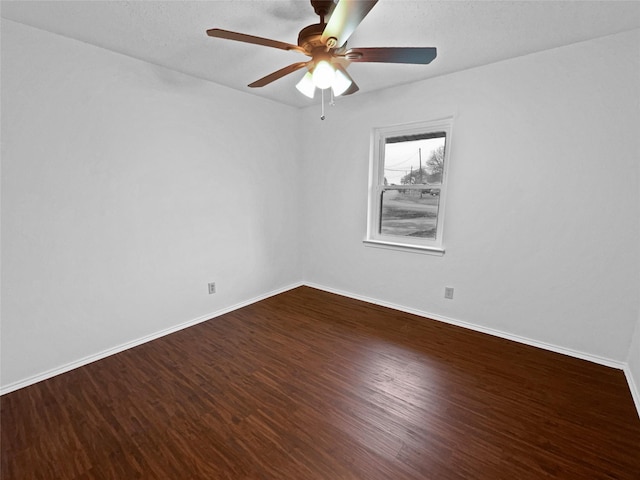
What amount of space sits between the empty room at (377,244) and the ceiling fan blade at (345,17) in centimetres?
1

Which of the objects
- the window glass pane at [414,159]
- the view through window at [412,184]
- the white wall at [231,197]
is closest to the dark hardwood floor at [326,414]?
the white wall at [231,197]

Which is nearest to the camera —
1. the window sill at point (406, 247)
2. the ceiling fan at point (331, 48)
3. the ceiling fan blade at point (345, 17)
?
the ceiling fan blade at point (345, 17)

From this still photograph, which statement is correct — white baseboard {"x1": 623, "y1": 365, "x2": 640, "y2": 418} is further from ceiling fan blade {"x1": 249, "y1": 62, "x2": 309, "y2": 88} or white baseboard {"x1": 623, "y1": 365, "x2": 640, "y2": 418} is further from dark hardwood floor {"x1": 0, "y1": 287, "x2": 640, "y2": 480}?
ceiling fan blade {"x1": 249, "y1": 62, "x2": 309, "y2": 88}

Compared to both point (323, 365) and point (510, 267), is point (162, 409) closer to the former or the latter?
point (323, 365)

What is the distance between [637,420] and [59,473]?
3.29m

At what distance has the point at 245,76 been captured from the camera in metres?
2.71

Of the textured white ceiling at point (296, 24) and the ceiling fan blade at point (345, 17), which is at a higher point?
the textured white ceiling at point (296, 24)

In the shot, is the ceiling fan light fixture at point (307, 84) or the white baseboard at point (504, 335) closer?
the ceiling fan light fixture at point (307, 84)

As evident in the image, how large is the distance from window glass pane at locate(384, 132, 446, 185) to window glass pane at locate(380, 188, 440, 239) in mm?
124

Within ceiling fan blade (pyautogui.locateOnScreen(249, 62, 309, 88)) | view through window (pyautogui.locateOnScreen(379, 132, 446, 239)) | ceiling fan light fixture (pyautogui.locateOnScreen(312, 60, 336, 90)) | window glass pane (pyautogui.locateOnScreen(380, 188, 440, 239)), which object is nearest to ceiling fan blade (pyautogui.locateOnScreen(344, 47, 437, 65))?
ceiling fan light fixture (pyautogui.locateOnScreen(312, 60, 336, 90))

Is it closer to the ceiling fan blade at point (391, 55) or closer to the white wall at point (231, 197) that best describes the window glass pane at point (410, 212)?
the white wall at point (231, 197)

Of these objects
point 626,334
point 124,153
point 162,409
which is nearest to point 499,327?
point 626,334

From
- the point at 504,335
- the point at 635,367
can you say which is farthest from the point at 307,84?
the point at 635,367

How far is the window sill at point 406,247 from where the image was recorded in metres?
2.97
